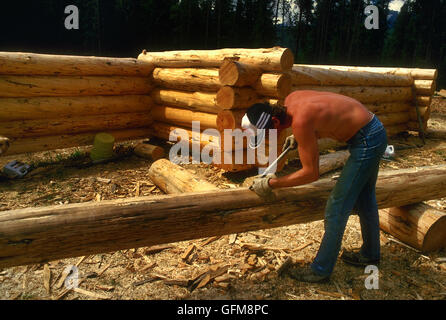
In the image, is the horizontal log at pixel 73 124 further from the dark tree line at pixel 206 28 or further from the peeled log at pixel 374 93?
the dark tree line at pixel 206 28

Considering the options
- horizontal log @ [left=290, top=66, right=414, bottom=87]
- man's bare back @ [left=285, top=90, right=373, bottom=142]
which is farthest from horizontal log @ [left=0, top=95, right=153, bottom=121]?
man's bare back @ [left=285, top=90, right=373, bottom=142]

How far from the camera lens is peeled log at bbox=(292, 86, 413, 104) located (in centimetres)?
816

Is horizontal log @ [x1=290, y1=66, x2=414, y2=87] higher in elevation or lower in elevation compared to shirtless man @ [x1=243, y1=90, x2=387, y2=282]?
higher

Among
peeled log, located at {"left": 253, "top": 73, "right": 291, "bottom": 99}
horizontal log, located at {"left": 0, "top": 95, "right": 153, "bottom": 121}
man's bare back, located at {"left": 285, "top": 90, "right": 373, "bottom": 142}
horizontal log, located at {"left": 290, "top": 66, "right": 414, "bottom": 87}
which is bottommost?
horizontal log, located at {"left": 0, "top": 95, "right": 153, "bottom": 121}

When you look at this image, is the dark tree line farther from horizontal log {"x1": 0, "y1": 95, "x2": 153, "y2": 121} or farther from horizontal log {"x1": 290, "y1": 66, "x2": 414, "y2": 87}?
horizontal log {"x1": 290, "y1": 66, "x2": 414, "y2": 87}

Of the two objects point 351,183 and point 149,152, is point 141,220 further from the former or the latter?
point 149,152

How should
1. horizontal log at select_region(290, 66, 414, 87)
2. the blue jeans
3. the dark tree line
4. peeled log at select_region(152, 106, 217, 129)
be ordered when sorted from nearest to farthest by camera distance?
the blue jeans
horizontal log at select_region(290, 66, 414, 87)
peeled log at select_region(152, 106, 217, 129)
the dark tree line

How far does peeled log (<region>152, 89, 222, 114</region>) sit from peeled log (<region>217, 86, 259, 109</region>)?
0.60 metres

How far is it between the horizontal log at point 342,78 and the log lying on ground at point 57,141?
4.53 meters

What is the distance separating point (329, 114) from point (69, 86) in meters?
6.18

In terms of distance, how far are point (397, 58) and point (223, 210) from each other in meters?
46.0

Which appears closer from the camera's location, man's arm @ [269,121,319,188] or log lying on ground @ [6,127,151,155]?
man's arm @ [269,121,319,188]
